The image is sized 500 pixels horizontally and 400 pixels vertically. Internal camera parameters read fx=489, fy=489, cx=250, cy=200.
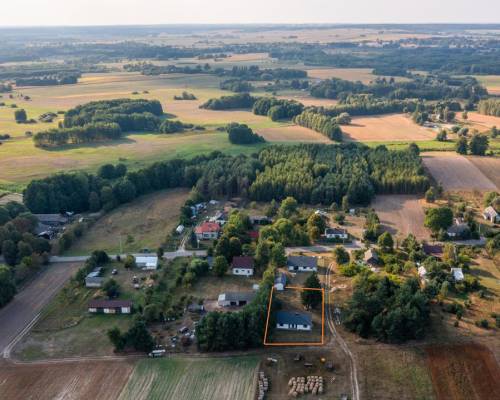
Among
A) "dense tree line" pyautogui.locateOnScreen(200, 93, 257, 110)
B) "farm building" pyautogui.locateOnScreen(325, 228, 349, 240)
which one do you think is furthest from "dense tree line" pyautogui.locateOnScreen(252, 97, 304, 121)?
"farm building" pyautogui.locateOnScreen(325, 228, 349, 240)

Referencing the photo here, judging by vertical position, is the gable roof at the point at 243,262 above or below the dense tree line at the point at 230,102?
above

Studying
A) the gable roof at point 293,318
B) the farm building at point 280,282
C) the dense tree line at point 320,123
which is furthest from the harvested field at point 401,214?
the dense tree line at point 320,123

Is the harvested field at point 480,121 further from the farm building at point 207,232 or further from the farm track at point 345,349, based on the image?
the farm track at point 345,349

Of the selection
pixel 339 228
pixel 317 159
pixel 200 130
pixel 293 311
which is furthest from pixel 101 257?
pixel 200 130

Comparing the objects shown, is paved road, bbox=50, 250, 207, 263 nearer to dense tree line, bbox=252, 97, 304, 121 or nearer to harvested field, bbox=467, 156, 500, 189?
harvested field, bbox=467, 156, 500, 189

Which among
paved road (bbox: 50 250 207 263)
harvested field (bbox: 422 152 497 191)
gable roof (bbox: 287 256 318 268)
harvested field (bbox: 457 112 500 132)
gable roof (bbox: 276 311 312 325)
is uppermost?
gable roof (bbox: 276 311 312 325)

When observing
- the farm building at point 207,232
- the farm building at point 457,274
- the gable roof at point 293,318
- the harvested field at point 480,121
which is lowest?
the harvested field at point 480,121
